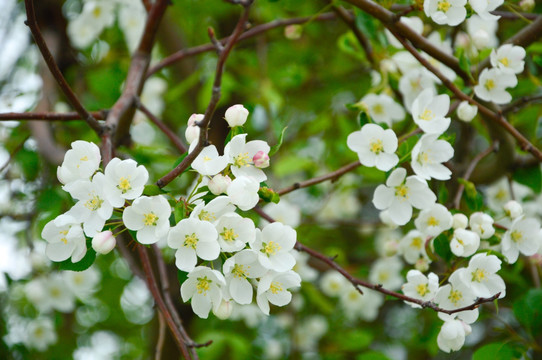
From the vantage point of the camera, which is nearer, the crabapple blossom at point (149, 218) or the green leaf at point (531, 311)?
the crabapple blossom at point (149, 218)

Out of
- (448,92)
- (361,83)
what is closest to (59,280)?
(361,83)

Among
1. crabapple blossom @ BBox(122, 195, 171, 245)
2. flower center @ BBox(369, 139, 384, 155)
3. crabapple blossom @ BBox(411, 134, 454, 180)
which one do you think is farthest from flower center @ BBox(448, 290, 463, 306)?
crabapple blossom @ BBox(122, 195, 171, 245)

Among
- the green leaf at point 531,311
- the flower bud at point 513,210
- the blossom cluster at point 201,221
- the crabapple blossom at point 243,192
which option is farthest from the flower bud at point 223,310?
the green leaf at point 531,311

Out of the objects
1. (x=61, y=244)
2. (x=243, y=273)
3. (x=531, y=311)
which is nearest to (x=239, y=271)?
(x=243, y=273)

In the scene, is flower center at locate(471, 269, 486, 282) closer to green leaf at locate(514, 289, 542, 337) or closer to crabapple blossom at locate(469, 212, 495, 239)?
crabapple blossom at locate(469, 212, 495, 239)

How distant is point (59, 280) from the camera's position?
280cm

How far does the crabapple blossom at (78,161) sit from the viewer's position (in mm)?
1097

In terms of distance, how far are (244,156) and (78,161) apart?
1.10 ft

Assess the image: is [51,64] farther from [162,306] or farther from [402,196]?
[402,196]

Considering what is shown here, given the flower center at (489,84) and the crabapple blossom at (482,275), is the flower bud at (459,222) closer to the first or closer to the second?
the crabapple blossom at (482,275)

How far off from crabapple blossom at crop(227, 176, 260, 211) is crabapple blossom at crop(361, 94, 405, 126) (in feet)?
3.15

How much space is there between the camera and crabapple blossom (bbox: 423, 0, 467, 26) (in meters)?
1.36

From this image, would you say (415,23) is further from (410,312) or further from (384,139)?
(410,312)

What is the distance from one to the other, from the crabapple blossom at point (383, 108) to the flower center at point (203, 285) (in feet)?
3.35
